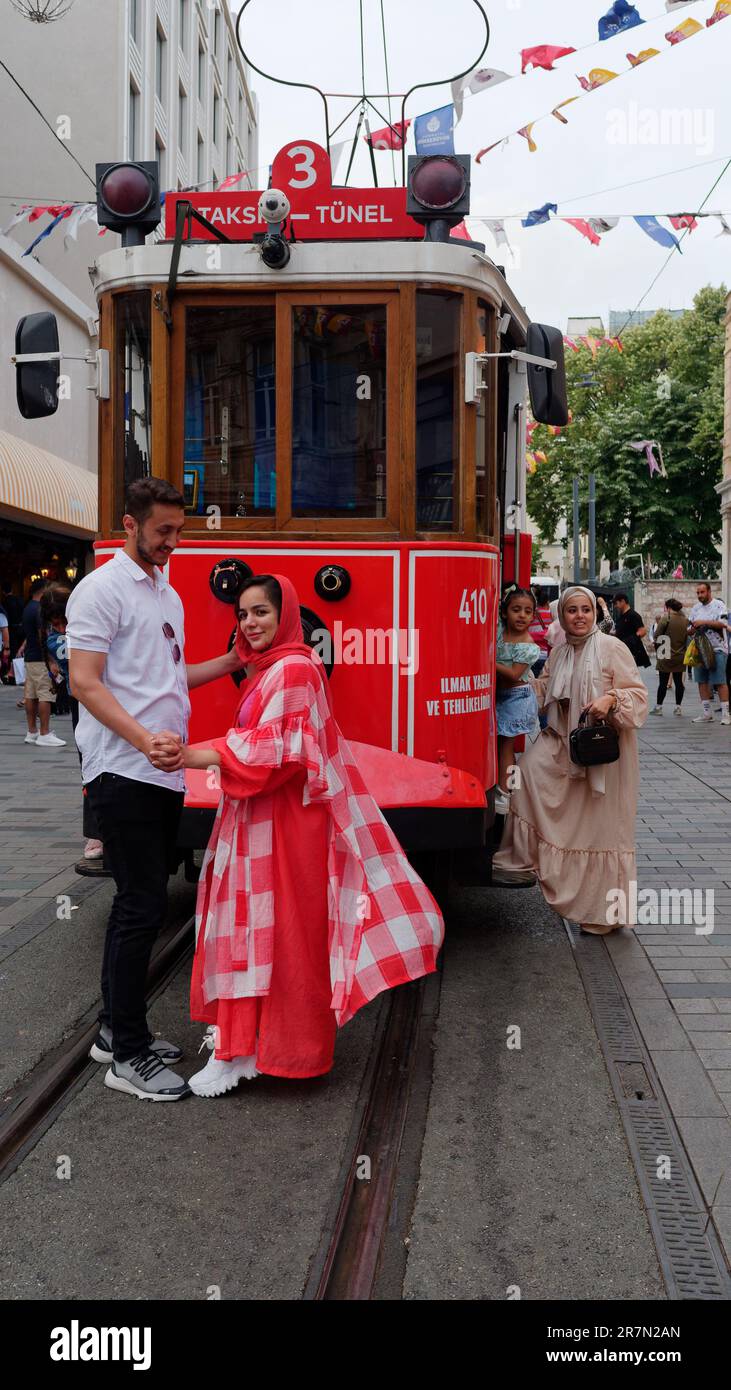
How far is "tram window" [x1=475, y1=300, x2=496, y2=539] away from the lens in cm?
538

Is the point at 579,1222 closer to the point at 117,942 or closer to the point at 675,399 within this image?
the point at 117,942

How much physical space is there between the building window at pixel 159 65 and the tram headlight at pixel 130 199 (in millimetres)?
27624

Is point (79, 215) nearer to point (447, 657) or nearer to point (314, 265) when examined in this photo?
point (314, 265)

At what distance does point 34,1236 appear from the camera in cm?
307

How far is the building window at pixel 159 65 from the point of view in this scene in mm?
30016

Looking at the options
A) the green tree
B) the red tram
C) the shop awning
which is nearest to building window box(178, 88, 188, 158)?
the shop awning

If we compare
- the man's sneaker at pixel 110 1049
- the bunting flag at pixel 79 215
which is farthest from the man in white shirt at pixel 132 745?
the bunting flag at pixel 79 215

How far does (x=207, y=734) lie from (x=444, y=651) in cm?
108

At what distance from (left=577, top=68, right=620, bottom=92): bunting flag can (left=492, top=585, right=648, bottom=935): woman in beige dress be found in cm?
410

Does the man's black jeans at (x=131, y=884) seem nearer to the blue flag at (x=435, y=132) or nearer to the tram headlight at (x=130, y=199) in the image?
the tram headlight at (x=130, y=199)

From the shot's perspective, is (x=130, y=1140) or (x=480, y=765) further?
(x=480, y=765)

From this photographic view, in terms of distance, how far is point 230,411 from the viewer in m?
5.25

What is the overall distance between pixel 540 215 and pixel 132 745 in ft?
21.2
